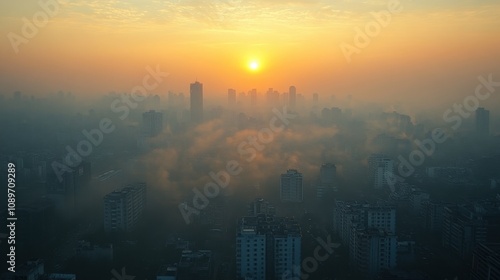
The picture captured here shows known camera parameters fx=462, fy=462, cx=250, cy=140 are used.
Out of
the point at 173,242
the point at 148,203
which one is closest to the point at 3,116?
the point at 148,203

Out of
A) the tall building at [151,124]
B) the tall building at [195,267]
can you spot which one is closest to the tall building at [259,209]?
the tall building at [195,267]

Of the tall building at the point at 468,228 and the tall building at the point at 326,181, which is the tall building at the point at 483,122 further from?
the tall building at the point at 468,228

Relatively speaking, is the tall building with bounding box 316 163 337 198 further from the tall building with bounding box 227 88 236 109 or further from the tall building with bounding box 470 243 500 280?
the tall building with bounding box 227 88 236 109

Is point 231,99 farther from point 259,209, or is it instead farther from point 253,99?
point 259,209

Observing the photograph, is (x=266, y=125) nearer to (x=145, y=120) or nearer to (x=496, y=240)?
(x=145, y=120)

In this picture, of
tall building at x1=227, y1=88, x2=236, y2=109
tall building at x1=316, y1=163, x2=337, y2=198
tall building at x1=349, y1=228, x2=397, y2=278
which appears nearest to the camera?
tall building at x1=349, y1=228, x2=397, y2=278

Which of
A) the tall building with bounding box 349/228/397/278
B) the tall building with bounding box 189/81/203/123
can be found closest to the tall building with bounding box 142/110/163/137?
the tall building with bounding box 189/81/203/123
